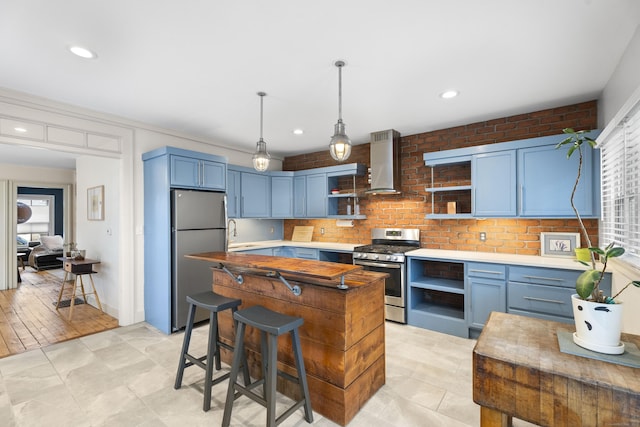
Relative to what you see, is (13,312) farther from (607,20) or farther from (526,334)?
(607,20)

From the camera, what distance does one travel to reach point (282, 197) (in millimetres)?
5496

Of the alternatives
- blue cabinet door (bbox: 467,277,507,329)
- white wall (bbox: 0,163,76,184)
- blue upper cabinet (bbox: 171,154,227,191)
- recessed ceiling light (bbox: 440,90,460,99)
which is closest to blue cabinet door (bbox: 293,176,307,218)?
blue upper cabinet (bbox: 171,154,227,191)

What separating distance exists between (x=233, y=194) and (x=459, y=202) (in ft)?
11.2

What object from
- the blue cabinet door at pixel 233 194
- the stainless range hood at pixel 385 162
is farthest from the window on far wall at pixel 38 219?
the stainless range hood at pixel 385 162

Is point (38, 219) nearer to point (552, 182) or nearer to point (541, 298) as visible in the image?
point (541, 298)

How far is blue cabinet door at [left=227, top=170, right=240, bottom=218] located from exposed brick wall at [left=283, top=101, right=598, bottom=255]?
1719mm

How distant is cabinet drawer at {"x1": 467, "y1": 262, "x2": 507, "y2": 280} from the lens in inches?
126

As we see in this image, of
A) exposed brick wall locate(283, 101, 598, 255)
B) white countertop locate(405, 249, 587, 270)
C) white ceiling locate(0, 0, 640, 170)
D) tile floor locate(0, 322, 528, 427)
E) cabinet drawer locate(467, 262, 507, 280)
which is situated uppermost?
white ceiling locate(0, 0, 640, 170)

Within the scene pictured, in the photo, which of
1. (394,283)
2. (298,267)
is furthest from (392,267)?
(298,267)

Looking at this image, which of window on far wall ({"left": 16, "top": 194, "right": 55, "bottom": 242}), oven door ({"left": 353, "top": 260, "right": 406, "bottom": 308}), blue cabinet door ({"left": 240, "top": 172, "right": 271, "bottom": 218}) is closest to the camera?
oven door ({"left": 353, "top": 260, "right": 406, "bottom": 308})

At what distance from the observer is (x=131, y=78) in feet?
8.91

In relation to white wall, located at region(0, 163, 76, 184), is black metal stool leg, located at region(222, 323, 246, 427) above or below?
below

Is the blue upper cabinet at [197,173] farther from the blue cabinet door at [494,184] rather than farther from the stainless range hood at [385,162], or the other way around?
the blue cabinet door at [494,184]

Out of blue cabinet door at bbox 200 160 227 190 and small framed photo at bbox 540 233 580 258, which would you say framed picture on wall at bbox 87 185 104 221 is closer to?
blue cabinet door at bbox 200 160 227 190
